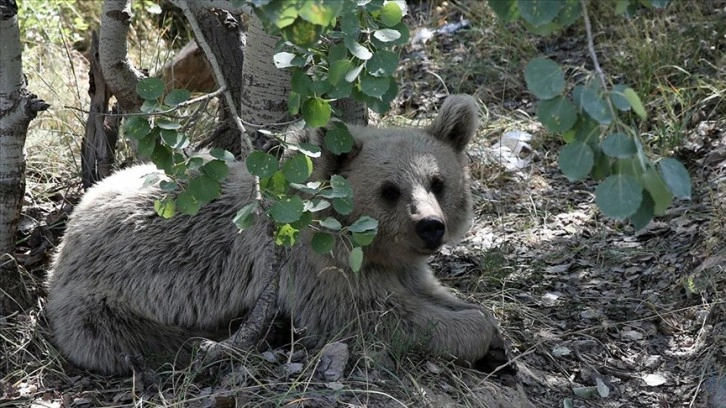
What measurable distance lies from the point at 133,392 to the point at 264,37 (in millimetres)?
2253

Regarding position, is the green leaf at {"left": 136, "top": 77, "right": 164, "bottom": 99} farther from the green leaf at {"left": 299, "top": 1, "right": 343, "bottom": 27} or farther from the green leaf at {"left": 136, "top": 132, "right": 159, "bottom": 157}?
the green leaf at {"left": 299, "top": 1, "right": 343, "bottom": 27}

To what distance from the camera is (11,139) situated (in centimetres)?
551

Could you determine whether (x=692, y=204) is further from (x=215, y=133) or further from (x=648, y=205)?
(x=648, y=205)

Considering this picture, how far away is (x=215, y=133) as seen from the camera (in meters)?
6.81

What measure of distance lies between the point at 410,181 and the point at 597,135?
2.09 metres

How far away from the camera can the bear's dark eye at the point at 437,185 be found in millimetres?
5191

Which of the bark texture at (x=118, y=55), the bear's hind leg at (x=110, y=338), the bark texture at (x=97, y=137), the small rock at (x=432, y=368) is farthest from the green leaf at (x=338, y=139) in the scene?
the bark texture at (x=97, y=137)

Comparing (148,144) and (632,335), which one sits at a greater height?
(148,144)

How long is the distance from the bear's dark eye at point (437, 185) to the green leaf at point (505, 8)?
218 cm

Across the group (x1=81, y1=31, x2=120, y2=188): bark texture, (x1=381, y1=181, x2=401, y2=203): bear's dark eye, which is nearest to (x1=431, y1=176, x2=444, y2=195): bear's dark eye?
(x1=381, y1=181, x2=401, y2=203): bear's dark eye

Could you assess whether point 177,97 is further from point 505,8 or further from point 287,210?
point 505,8

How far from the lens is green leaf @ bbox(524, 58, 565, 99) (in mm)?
2889

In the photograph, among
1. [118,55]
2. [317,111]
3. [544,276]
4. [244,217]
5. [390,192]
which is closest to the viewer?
[244,217]

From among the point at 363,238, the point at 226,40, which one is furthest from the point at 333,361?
the point at 226,40
